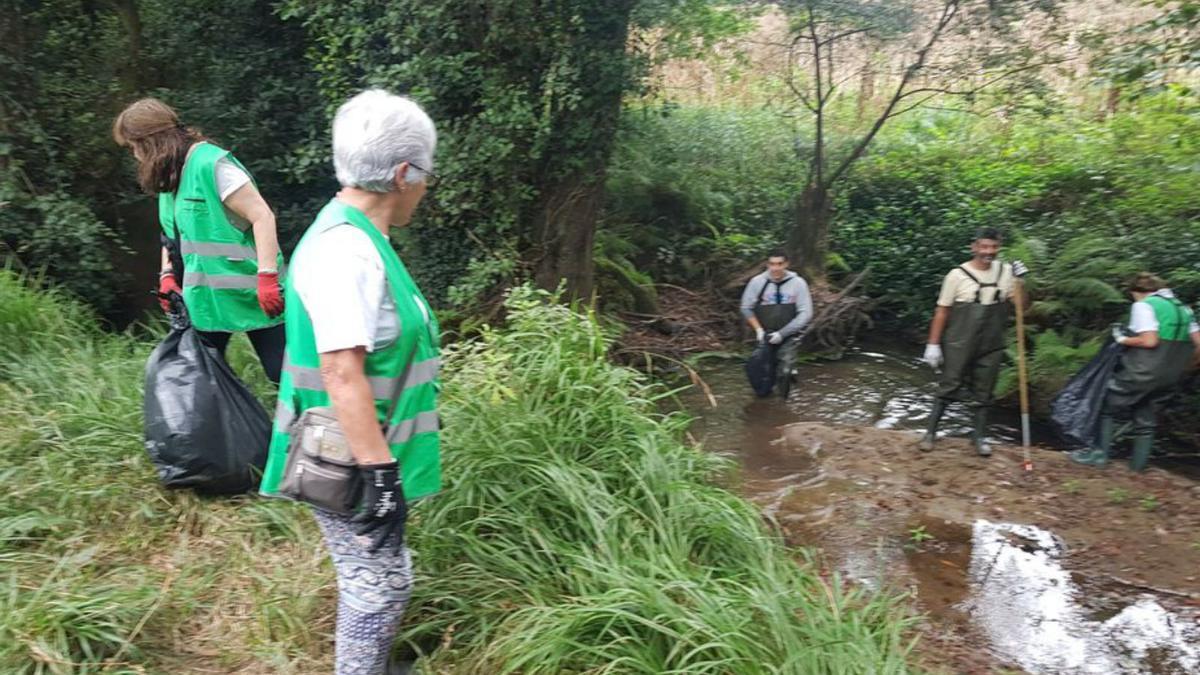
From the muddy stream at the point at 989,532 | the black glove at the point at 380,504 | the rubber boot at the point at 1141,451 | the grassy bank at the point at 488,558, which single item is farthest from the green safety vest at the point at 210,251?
the rubber boot at the point at 1141,451

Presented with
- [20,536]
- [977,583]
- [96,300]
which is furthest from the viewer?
[96,300]

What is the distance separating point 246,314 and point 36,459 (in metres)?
1.21

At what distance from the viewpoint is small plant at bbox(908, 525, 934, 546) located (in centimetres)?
561

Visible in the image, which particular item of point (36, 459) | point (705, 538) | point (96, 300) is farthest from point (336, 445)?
point (96, 300)

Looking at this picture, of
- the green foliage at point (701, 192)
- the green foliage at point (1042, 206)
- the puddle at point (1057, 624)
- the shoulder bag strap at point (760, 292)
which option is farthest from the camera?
the green foliage at point (701, 192)

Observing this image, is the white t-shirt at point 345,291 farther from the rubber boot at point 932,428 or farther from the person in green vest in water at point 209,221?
the rubber boot at point 932,428

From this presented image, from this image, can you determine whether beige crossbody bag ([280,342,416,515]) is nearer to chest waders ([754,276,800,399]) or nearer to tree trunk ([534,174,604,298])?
tree trunk ([534,174,604,298])

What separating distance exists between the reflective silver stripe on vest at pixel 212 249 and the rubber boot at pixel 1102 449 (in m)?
6.32

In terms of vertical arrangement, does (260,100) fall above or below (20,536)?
above

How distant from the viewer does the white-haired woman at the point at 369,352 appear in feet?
7.49

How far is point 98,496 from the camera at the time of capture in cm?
387

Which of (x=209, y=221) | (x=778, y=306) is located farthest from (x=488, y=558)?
(x=778, y=306)

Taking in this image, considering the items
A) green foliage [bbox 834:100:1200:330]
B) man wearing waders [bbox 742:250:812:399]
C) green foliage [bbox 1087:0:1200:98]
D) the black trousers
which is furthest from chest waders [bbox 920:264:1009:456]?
the black trousers

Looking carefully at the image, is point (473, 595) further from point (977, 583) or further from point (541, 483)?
point (977, 583)
